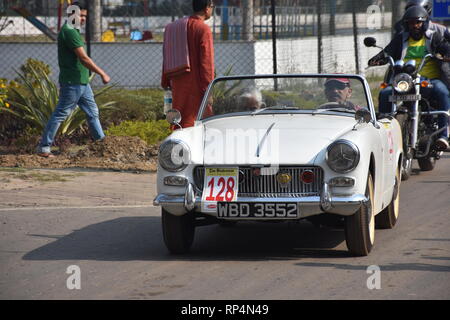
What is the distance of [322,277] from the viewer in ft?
21.6

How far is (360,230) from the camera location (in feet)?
23.2

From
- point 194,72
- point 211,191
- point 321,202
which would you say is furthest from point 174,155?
point 194,72

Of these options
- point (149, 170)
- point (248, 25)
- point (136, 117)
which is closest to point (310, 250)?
point (149, 170)

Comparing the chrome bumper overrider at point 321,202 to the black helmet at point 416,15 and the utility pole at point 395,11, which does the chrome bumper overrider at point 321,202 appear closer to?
the black helmet at point 416,15

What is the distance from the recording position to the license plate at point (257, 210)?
6.91 m

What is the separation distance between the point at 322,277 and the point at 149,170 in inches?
222

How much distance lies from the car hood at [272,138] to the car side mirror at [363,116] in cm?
9

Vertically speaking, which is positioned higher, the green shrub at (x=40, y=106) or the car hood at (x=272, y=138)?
the car hood at (x=272, y=138)

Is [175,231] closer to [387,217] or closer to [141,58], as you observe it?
[387,217]

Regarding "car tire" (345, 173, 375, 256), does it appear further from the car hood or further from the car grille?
the car hood

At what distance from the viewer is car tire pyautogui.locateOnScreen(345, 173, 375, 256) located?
7.05m

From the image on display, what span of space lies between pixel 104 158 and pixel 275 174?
18.3ft

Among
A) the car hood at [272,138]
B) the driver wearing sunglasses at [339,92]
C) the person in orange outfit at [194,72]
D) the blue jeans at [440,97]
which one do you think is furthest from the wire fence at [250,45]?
the car hood at [272,138]
